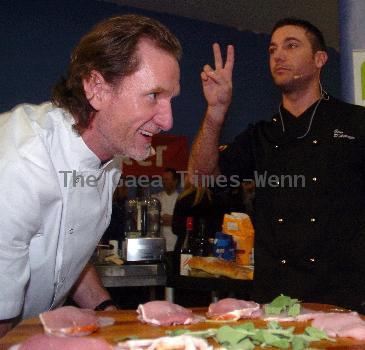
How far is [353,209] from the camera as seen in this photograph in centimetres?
200

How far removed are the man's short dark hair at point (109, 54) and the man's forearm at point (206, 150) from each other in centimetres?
52

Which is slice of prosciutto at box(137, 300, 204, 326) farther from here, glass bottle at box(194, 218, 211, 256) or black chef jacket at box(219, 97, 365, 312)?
glass bottle at box(194, 218, 211, 256)

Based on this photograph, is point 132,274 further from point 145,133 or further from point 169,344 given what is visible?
point 169,344

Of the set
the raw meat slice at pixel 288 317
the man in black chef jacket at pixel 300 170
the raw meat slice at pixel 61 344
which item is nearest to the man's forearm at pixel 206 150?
the man in black chef jacket at pixel 300 170

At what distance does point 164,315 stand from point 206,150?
0.83 meters

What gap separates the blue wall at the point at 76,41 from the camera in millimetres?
4926

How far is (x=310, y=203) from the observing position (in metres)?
2.05

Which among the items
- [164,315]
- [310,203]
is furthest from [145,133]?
[310,203]

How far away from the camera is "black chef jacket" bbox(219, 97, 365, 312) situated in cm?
196

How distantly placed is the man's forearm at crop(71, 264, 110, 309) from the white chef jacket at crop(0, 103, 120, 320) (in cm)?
10

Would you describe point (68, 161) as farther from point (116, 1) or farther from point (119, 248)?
point (116, 1)

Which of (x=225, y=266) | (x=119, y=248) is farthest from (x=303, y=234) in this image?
(x=119, y=248)

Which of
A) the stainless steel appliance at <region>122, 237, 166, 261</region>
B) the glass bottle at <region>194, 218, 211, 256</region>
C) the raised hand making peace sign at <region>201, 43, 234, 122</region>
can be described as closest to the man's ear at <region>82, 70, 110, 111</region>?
the raised hand making peace sign at <region>201, 43, 234, 122</region>

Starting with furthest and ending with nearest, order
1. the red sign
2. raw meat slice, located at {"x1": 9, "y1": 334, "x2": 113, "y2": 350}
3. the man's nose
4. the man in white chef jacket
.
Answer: the red sign
the man's nose
the man in white chef jacket
raw meat slice, located at {"x1": 9, "y1": 334, "x2": 113, "y2": 350}
